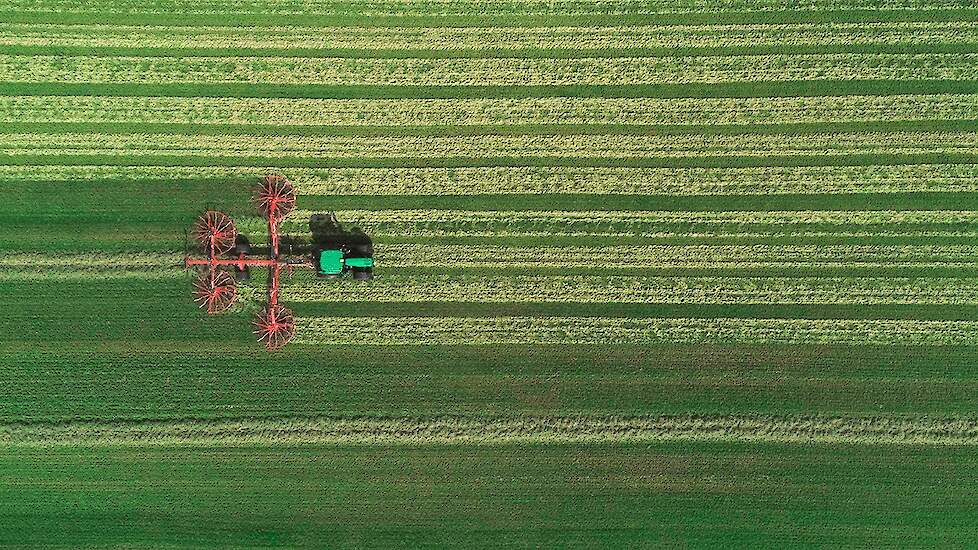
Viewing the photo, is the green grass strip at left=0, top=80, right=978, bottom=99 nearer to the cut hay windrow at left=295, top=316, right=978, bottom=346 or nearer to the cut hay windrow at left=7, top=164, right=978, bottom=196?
the cut hay windrow at left=7, top=164, right=978, bottom=196

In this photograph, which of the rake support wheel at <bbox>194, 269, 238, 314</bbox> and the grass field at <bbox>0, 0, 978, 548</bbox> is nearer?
the rake support wheel at <bbox>194, 269, 238, 314</bbox>

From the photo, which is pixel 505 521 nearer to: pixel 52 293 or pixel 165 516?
pixel 165 516

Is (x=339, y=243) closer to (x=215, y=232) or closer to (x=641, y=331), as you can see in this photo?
(x=215, y=232)

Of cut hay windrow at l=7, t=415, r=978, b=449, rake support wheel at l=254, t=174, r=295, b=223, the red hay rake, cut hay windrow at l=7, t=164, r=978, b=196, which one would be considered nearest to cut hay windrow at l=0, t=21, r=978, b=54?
cut hay windrow at l=7, t=164, r=978, b=196

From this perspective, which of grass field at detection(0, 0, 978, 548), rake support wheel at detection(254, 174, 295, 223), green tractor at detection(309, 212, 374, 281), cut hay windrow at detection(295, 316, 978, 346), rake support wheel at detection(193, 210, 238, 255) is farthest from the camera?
cut hay windrow at detection(295, 316, 978, 346)

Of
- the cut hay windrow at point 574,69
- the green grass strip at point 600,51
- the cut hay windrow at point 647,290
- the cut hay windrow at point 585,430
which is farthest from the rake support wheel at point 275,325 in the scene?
the green grass strip at point 600,51

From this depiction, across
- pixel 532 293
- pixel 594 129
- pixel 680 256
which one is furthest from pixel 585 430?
pixel 594 129
